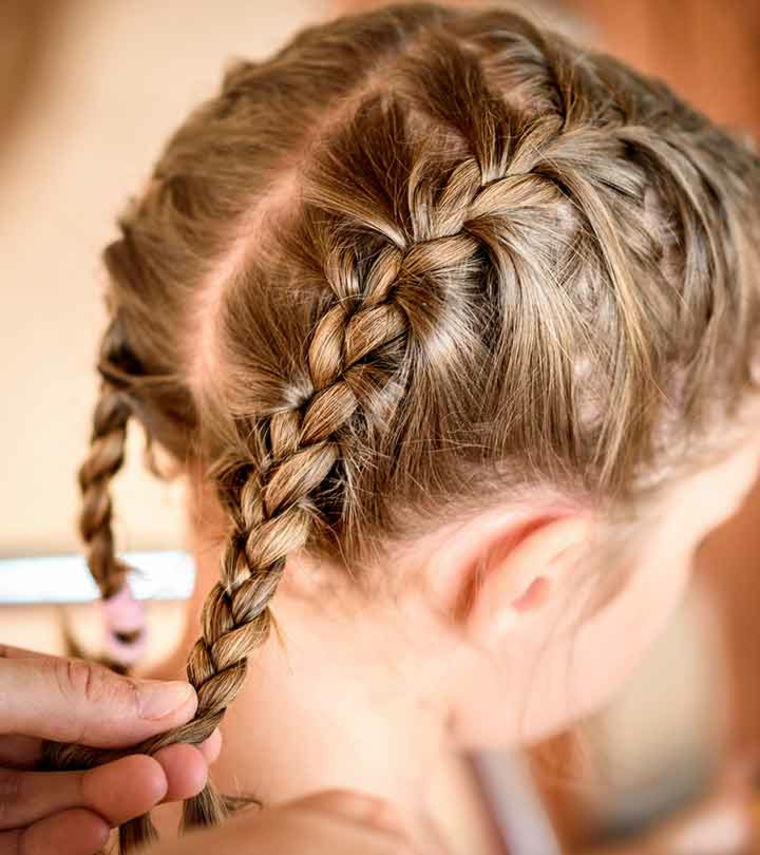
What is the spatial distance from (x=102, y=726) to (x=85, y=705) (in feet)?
0.05

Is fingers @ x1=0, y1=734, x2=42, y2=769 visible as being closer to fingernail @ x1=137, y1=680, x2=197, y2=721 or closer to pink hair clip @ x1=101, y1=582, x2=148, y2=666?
fingernail @ x1=137, y1=680, x2=197, y2=721

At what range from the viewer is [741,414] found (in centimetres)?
73

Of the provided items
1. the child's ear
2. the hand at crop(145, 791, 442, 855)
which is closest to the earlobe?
the child's ear

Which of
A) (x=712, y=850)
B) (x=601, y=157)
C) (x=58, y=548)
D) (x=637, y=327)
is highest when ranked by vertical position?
(x=601, y=157)

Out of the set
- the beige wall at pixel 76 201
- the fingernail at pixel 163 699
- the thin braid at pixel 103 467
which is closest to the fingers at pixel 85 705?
the fingernail at pixel 163 699

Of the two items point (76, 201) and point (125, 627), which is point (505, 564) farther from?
point (76, 201)

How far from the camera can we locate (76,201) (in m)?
1.23

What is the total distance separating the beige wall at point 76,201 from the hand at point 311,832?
333mm

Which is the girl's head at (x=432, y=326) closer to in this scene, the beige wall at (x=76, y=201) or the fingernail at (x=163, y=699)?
the fingernail at (x=163, y=699)

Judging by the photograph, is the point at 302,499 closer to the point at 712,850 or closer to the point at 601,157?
the point at 601,157

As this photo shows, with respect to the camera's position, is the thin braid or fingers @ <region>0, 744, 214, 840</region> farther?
the thin braid

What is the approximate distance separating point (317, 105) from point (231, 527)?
0.94 ft

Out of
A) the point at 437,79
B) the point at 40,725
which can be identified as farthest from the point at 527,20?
the point at 40,725

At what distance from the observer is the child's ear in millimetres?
619
